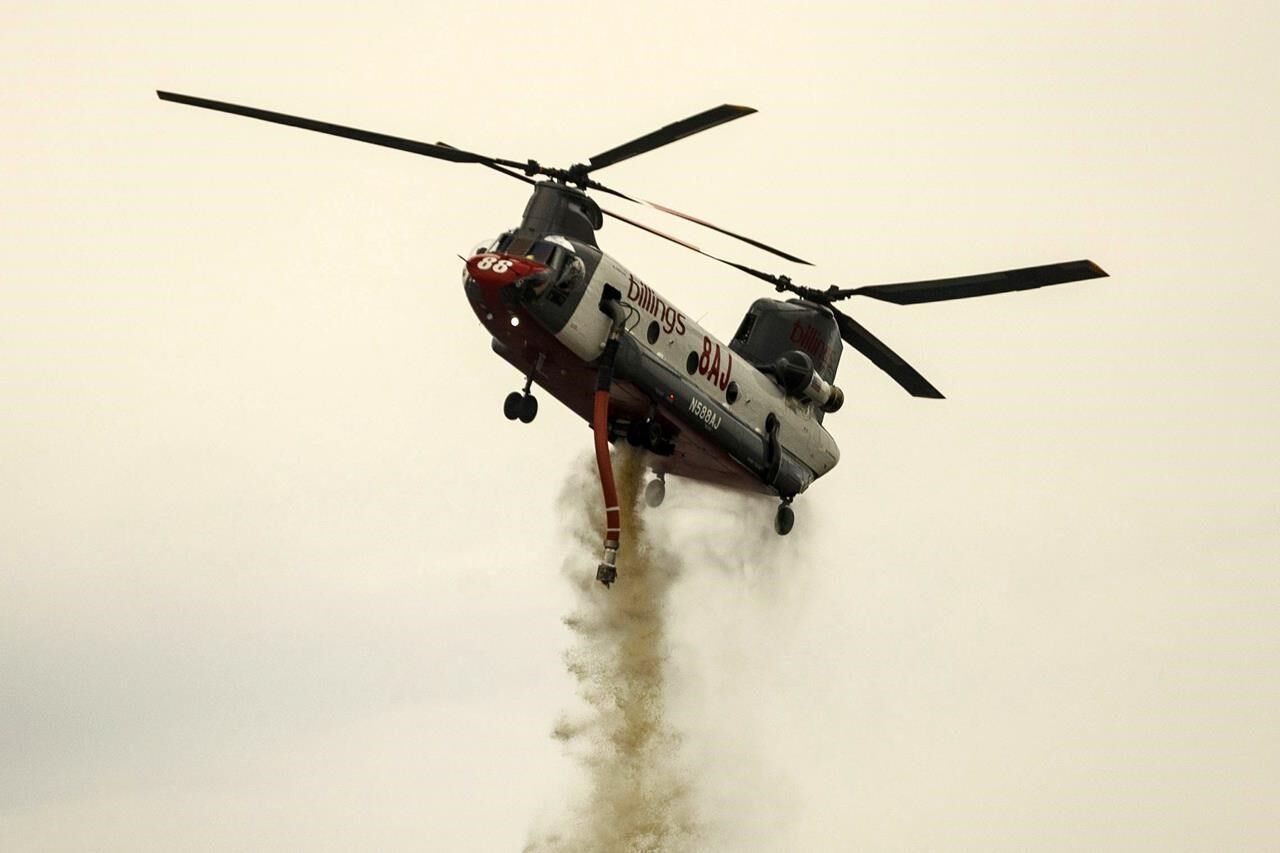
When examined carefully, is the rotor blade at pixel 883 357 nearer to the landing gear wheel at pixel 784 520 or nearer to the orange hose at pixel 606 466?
the landing gear wheel at pixel 784 520

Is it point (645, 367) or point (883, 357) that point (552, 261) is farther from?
point (883, 357)

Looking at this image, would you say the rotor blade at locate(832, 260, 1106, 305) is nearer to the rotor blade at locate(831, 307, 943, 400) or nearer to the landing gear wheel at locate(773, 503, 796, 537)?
the rotor blade at locate(831, 307, 943, 400)

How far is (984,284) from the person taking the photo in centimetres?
3378

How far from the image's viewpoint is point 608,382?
3238 cm

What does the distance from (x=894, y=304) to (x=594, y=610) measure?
691cm

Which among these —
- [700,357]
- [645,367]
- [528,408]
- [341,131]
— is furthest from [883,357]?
[341,131]

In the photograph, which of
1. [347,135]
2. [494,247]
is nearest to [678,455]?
[494,247]

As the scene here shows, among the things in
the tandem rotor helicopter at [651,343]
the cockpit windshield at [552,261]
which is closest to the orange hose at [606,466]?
the tandem rotor helicopter at [651,343]

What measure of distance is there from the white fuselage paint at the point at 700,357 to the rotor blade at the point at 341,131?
2.43 meters

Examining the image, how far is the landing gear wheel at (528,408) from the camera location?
1260 inches

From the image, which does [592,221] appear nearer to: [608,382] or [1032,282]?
[608,382]

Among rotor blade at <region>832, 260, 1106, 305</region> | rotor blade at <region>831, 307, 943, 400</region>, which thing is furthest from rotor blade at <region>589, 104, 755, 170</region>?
rotor blade at <region>831, 307, 943, 400</region>

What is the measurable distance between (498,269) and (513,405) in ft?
6.68

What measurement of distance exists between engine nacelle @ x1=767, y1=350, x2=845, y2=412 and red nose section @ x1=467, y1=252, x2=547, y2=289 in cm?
597
